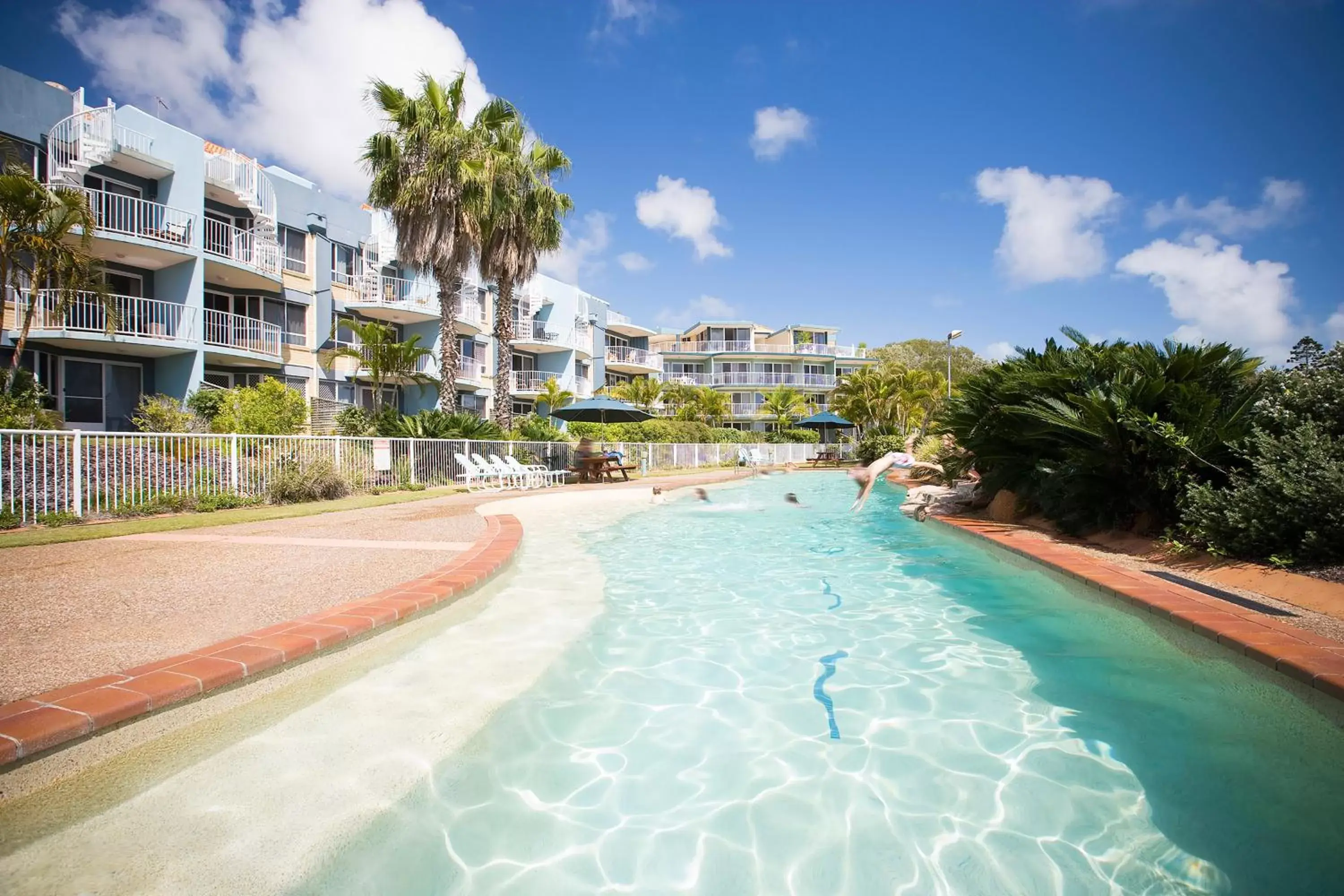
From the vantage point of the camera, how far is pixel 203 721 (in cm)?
283

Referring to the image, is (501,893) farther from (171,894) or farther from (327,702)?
(327,702)

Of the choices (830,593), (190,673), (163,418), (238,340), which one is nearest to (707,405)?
(238,340)

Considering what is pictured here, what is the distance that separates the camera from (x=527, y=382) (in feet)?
118

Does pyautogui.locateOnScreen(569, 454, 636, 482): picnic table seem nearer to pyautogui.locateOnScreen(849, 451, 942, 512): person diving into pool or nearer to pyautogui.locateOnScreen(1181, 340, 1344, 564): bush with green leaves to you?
pyautogui.locateOnScreen(849, 451, 942, 512): person diving into pool

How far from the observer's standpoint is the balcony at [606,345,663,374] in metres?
44.1


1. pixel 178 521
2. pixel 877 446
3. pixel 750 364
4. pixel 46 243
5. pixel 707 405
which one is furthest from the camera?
pixel 750 364

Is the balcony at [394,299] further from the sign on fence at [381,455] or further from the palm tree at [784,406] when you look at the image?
the palm tree at [784,406]

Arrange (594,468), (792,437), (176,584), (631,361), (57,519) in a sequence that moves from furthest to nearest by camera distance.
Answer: (631,361), (792,437), (594,468), (57,519), (176,584)

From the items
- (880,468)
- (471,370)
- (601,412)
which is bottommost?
(880,468)

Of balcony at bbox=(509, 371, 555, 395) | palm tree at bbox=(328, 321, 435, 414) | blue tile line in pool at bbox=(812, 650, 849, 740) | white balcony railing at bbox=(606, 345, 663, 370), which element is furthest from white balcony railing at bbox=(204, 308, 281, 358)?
white balcony railing at bbox=(606, 345, 663, 370)

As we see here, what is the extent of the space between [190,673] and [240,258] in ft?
74.3

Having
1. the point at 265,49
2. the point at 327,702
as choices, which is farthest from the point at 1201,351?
the point at 265,49

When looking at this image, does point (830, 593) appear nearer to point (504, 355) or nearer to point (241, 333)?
point (504, 355)

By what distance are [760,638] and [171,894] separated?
356 centimetres
